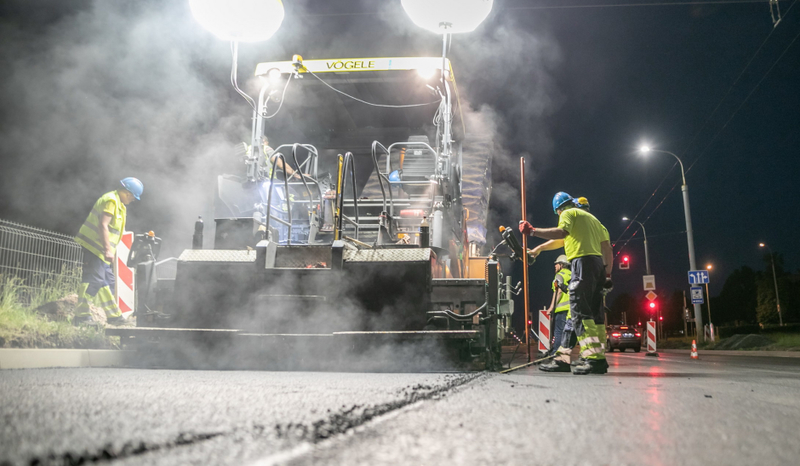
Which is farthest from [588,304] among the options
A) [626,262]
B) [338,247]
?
[626,262]

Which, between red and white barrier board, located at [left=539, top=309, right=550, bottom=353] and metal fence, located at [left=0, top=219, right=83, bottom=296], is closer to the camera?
metal fence, located at [left=0, top=219, right=83, bottom=296]

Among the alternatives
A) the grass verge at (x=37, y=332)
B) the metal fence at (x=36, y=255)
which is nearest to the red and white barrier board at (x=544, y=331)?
the grass verge at (x=37, y=332)

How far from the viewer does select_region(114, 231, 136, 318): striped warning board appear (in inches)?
289

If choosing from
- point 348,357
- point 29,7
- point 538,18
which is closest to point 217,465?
point 348,357

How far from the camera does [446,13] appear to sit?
21.7ft

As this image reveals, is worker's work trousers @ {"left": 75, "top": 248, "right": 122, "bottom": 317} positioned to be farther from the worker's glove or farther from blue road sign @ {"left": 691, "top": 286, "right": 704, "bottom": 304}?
blue road sign @ {"left": 691, "top": 286, "right": 704, "bottom": 304}

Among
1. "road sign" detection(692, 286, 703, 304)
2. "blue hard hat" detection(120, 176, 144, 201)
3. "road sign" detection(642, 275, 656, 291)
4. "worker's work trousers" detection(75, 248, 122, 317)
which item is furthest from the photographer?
"road sign" detection(642, 275, 656, 291)

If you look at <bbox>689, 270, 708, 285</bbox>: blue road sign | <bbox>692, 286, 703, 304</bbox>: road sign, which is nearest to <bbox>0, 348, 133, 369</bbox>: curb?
<bbox>692, 286, 703, 304</bbox>: road sign

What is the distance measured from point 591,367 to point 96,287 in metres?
5.35

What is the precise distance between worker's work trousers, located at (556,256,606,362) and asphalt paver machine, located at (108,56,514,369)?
2.36ft

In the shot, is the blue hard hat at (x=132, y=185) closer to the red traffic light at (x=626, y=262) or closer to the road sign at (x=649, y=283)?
the road sign at (x=649, y=283)

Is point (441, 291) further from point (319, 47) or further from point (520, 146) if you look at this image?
point (520, 146)

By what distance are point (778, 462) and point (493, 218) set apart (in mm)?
10594

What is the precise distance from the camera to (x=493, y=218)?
12016 millimetres
